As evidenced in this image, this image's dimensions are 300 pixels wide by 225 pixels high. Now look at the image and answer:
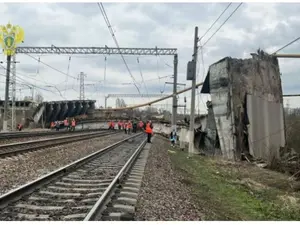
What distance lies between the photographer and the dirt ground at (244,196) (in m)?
8.11

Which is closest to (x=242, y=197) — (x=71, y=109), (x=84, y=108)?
(x=71, y=109)

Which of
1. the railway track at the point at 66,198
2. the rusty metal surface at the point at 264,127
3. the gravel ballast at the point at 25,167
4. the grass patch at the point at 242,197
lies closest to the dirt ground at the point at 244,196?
the grass patch at the point at 242,197


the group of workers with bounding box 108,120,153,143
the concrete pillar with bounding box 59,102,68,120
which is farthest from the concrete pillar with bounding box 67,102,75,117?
the group of workers with bounding box 108,120,153,143

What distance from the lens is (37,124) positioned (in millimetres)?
68625

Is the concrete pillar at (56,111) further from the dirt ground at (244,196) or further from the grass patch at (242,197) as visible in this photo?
the grass patch at (242,197)

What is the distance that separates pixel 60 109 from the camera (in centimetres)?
7331

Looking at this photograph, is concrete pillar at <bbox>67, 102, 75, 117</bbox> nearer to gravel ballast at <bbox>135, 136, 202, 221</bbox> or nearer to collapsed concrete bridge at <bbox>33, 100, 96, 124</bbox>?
collapsed concrete bridge at <bbox>33, 100, 96, 124</bbox>

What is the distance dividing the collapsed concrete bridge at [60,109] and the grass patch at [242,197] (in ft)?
188

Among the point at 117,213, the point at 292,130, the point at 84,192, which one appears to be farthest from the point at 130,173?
the point at 292,130

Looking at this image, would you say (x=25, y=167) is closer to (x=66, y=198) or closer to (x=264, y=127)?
(x=66, y=198)

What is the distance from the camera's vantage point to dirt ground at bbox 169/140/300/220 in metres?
8.11

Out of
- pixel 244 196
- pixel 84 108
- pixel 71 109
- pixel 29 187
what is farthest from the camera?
pixel 84 108

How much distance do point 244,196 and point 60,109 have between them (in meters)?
66.1

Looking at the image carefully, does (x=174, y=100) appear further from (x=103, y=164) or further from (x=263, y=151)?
(x=103, y=164)
